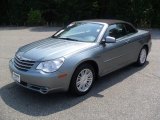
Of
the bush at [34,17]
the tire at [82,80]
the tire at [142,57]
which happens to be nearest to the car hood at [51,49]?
the tire at [82,80]

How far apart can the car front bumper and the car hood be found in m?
0.32

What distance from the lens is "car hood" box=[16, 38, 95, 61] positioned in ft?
17.0

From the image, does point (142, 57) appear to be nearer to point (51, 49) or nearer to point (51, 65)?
point (51, 49)

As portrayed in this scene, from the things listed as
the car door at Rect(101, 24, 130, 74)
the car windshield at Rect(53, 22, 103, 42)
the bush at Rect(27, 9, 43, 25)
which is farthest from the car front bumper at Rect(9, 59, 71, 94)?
the bush at Rect(27, 9, 43, 25)

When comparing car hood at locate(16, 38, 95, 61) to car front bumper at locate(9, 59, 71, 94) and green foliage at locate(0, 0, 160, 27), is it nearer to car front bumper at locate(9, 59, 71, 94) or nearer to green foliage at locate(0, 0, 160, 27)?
car front bumper at locate(9, 59, 71, 94)

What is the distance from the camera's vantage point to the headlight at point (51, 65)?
4957mm

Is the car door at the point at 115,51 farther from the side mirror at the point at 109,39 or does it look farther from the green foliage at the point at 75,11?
the green foliage at the point at 75,11

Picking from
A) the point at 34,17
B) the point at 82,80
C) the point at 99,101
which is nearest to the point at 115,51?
the point at 82,80

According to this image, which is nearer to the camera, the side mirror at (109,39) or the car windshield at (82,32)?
the side mirror at (109,39)

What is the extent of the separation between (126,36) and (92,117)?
9.47 feet

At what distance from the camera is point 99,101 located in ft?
17.2

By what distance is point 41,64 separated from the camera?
5.04 metres

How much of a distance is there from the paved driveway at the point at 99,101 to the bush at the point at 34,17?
1050 centimetres

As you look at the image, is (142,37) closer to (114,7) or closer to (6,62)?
(6,62)
